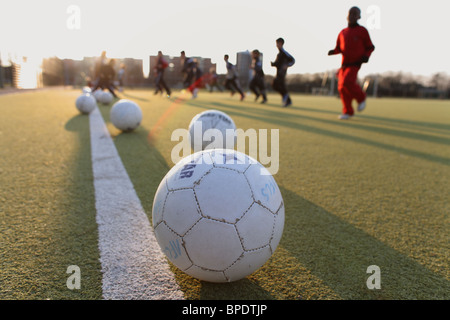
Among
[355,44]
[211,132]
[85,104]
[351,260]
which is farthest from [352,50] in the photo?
[85,104]

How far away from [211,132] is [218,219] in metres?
2.74

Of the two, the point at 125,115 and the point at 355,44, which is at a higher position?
the point at 355,44

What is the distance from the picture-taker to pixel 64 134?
18.8 feet

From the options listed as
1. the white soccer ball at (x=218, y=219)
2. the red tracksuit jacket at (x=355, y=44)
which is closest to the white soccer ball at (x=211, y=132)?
the white soccer ball at (x=218, y=219)

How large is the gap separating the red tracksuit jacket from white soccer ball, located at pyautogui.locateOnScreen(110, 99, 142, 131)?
5209 millimetres

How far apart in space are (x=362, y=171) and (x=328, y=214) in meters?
1.64

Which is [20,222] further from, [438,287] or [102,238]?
[438,287]

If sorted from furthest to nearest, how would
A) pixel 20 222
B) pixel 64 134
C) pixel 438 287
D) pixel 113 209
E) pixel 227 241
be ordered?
pixel 64 134 → pixel 113 209 → pixel 20 222 → pixel 438 287 → pixel 227 241

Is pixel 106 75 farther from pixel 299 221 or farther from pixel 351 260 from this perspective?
pixel 351 260

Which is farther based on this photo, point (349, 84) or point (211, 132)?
point (349, 84)

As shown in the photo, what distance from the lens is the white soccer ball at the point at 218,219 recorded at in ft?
4.90

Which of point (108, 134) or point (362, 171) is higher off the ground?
point (108, 134)

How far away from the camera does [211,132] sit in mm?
4141
